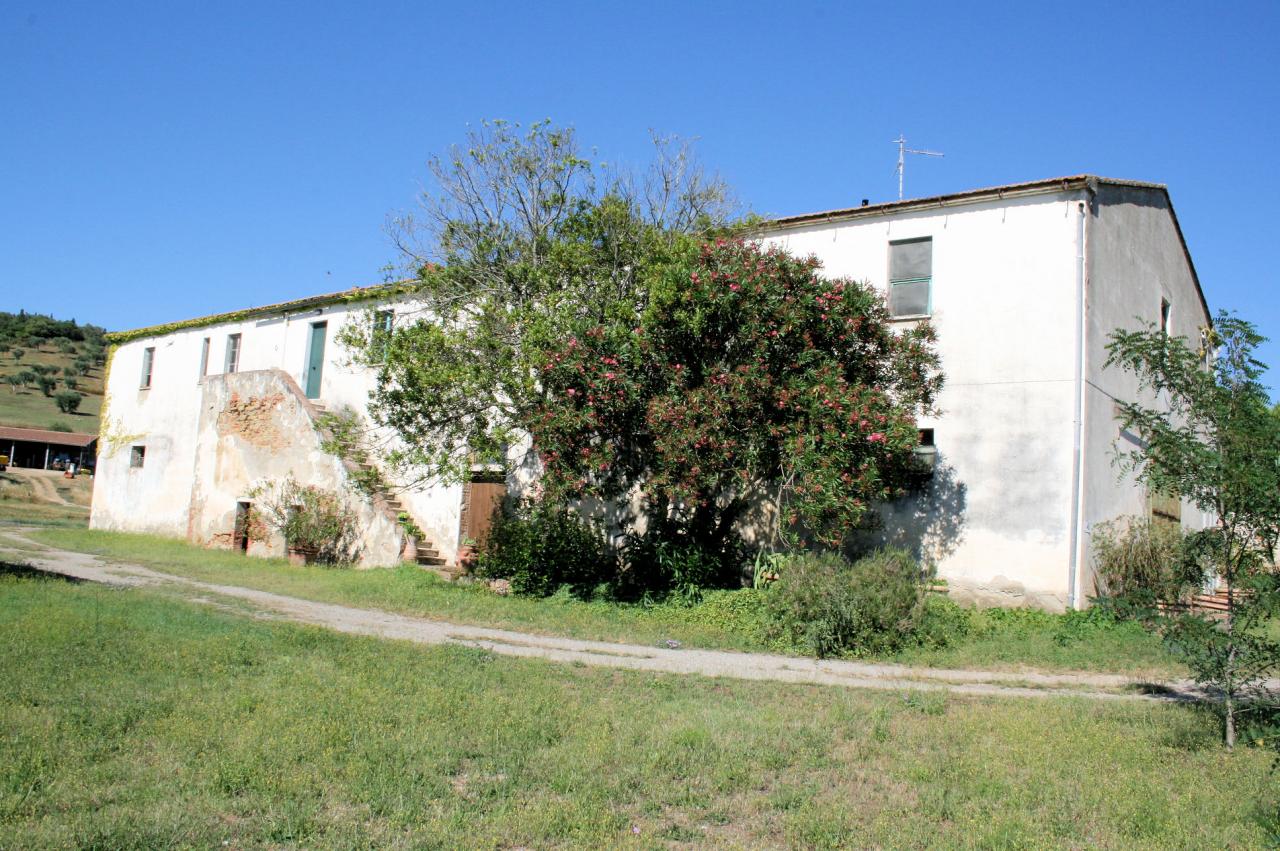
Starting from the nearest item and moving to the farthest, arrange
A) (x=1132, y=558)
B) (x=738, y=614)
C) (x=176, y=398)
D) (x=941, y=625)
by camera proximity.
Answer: (x=941, y=625), (x=738, y=614), (x=1132, y=558), (x=176, y=398)

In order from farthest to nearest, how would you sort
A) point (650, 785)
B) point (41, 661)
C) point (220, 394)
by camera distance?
point (220, 394)
point (41, 661)
point (650, 785)

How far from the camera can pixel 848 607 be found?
11.2 metres

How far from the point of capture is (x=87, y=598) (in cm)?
1193

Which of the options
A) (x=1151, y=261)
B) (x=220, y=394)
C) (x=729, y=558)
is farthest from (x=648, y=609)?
(x=220, y=394)

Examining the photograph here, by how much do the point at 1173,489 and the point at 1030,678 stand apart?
3.58m

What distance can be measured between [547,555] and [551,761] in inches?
386

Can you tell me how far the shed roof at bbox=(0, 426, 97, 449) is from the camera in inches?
2112

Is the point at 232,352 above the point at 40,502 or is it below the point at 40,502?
above

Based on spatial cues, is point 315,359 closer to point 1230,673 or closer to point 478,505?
point 478,505

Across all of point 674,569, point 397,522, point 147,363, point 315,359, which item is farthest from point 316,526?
point 147,363

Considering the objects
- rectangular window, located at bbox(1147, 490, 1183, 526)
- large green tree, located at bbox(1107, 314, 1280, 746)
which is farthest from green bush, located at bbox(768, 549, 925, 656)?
rectangular window, located at bbox(1147, 490, 1183, 526)

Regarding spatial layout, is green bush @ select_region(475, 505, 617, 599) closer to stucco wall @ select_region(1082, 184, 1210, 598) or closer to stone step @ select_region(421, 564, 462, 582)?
stone step @ select_region(421, 564, 462, 582)

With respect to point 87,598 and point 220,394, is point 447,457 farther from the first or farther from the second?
point 220,394

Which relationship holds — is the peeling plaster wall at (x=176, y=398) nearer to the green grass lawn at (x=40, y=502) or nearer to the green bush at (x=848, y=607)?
the green grass lawn at (x=40, y=502)
